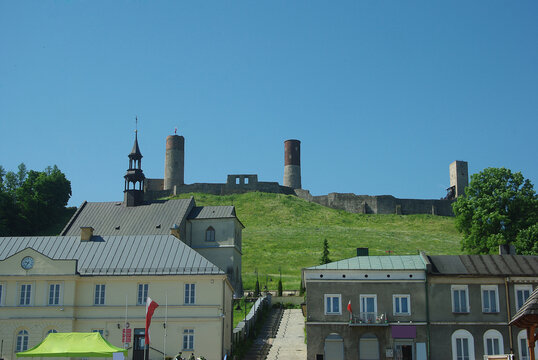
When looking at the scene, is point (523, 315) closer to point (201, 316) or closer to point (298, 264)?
point (201, 316)

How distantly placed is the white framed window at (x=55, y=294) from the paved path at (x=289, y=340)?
1204 cm

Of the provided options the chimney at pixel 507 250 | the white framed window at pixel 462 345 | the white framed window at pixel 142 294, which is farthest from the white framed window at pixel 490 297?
the white framed window at pixel 142 294

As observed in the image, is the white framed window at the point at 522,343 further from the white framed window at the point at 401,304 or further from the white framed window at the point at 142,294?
the white framed window at the point at 142,294

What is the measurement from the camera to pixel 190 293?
1618 inches

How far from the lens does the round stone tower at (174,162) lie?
11819 cm

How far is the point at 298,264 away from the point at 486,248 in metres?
24.8

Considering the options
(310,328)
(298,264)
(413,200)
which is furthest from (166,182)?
(310,328)

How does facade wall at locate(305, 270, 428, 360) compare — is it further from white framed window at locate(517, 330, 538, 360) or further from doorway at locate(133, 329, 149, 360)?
doorway at locate(133, 329, 149, 360)

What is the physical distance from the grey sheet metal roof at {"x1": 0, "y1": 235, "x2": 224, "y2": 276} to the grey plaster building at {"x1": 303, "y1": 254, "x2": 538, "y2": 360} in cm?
637

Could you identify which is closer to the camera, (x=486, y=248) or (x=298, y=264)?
(x=486, y=248)

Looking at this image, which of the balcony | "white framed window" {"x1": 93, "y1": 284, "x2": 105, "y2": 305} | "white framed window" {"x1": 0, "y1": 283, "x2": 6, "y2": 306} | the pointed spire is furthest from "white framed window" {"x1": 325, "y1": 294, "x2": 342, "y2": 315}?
the pointed spire

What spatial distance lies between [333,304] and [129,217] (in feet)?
103

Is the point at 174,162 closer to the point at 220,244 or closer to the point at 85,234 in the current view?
the point at 220,244

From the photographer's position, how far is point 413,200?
378 ft
